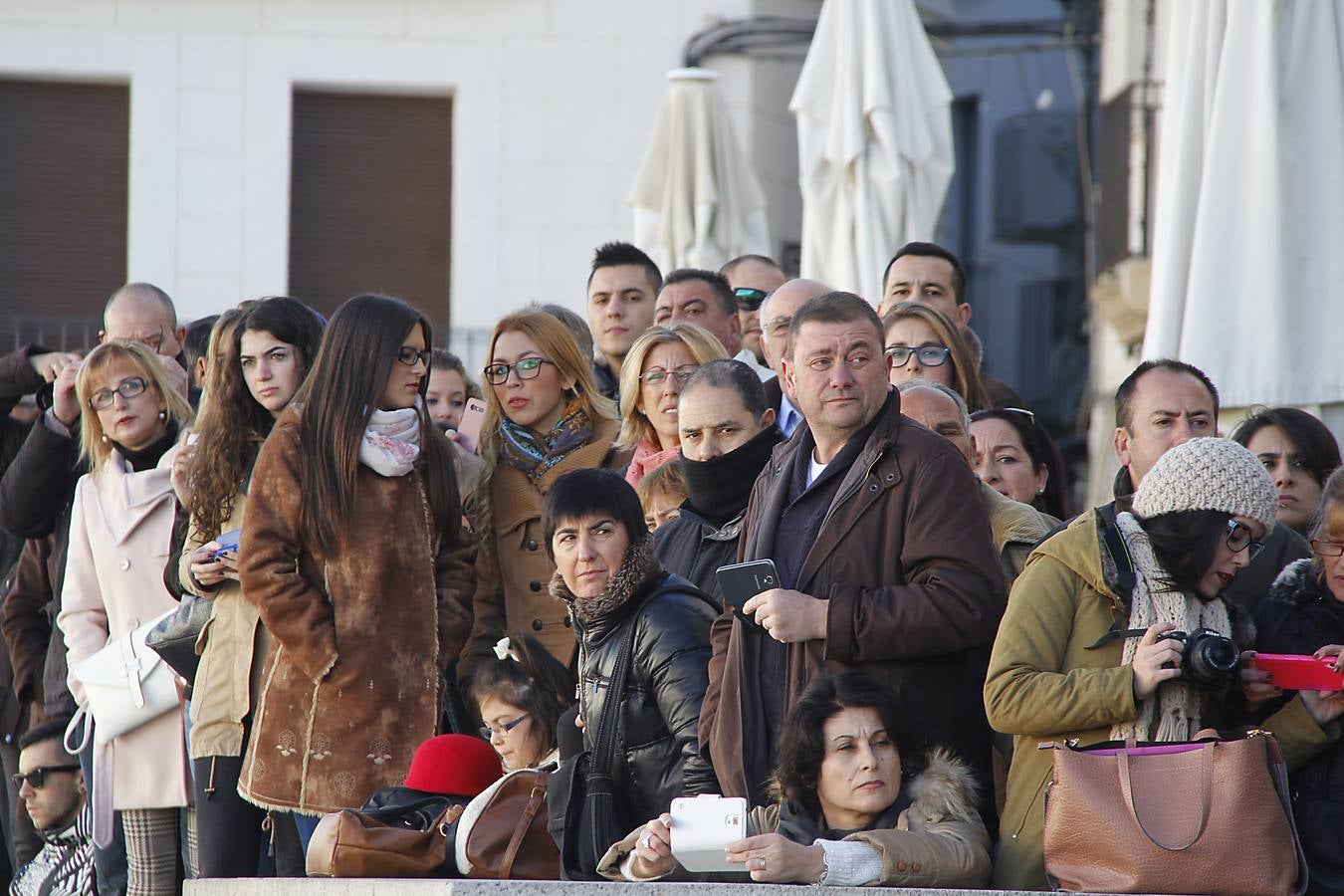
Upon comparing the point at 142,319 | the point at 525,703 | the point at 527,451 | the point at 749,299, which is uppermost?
the point at 749,299

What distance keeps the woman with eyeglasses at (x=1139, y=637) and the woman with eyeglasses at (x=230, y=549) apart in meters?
2.19

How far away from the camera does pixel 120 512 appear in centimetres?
673

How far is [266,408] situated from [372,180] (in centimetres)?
924

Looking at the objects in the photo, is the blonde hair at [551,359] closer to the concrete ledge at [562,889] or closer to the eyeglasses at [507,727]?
the eyeglasses at [507,727]

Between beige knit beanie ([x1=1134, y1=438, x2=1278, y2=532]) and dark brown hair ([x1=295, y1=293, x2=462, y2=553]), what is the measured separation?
2258 millimetres

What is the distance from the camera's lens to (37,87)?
595 inches

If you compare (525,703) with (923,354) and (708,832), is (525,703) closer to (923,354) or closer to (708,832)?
(708,832)

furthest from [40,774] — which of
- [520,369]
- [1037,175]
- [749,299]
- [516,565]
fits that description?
[1037,175]

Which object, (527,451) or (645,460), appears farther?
(527,451)

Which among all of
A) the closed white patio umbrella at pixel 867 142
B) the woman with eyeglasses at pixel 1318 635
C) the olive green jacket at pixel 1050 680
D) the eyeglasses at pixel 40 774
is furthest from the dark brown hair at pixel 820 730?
the closed white patio umbrella at pixel 867 142

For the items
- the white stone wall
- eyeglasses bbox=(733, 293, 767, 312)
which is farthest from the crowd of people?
the white stone wall

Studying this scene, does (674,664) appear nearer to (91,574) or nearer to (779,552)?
(779,552)

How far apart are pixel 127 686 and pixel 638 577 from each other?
205 cm

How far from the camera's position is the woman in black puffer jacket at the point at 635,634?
16.7 feet
